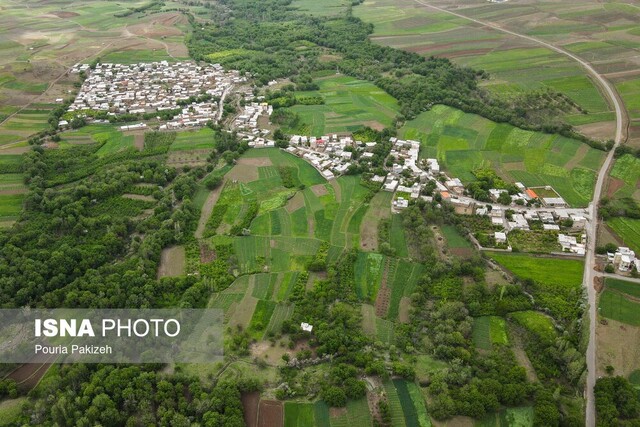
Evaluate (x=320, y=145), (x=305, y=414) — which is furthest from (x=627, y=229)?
(x=305, y=414)

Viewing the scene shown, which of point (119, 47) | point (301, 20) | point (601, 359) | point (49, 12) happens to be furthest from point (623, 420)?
point (49, 12)

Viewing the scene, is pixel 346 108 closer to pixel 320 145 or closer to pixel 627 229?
pixel 320 145

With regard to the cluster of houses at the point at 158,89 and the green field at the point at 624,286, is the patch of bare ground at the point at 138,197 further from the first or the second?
the green field at the point at 624,286

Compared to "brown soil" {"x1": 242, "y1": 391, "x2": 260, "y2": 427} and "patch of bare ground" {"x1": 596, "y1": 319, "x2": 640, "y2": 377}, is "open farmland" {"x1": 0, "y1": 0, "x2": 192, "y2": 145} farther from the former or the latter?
"patch of bare ground" {"x1": 596, "y1": 319, "x2": 640, "y2": 377}

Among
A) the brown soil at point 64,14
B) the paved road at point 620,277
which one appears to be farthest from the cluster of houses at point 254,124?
the brown soil at point 64,14

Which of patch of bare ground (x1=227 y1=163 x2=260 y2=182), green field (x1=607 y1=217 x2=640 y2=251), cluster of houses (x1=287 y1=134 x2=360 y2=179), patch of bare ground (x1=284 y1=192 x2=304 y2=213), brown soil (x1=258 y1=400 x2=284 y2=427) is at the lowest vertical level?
brown soil (x1=258 y1=400 x2=284 y2=427)

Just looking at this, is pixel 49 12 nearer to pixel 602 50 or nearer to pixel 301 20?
pixel 301 20

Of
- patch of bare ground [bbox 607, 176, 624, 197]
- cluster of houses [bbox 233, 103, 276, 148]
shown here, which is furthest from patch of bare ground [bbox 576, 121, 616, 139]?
cluster of houses [bbox 233, 103, 276, 148]
